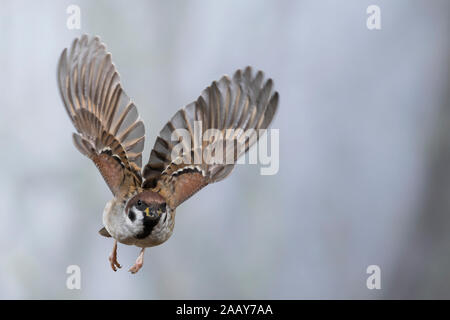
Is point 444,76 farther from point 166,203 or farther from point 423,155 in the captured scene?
point 166,203

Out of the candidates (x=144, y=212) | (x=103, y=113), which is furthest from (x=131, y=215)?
(x=103, y=113)

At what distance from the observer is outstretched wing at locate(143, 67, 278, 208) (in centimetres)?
78

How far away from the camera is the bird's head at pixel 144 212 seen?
0.73 m

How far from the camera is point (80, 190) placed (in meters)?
1.69

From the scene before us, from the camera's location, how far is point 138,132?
780mm

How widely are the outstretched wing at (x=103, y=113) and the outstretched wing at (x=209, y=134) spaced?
0.11 ft

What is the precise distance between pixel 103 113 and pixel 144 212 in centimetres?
18

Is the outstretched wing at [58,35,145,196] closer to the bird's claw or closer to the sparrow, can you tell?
the sparrow

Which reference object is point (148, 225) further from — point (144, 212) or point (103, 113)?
point (103, 113)

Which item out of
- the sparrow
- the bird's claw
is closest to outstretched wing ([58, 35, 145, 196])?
the sparrow

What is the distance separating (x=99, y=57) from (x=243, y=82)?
0.19 m

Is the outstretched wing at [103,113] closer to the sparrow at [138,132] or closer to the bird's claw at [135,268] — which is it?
the sparrow at [138,132]

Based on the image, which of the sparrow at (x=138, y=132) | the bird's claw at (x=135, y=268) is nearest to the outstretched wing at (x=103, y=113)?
the sparrow at (x=138, y=132)

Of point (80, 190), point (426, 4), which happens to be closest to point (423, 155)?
point (426, 4)
